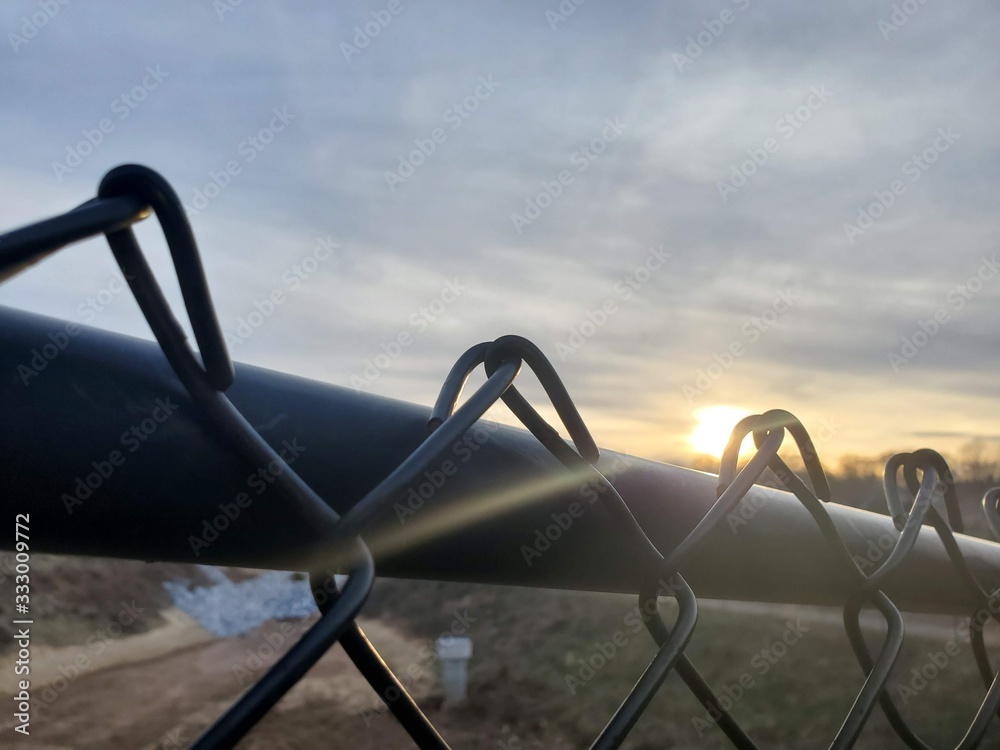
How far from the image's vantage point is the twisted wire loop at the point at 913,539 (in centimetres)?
43

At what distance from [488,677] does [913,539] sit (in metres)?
7.34

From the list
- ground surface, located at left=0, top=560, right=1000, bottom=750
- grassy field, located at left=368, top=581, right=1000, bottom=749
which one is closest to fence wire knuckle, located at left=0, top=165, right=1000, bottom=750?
grassy field, located at left=368, top=581, right=1000, bottom=749

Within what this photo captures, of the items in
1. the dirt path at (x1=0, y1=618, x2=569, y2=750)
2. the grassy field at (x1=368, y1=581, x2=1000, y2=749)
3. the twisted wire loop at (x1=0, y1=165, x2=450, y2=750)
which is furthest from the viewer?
the dirt path at (x1=0, y1=618, x2=569, y2=750)

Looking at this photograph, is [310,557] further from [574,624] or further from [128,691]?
[128,691]

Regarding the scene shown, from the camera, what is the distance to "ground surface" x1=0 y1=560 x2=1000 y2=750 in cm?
502

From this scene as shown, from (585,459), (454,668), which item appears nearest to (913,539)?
(585,459)

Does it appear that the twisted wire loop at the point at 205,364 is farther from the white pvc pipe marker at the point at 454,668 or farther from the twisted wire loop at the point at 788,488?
the white pvc pipe marker at the point at 454,668

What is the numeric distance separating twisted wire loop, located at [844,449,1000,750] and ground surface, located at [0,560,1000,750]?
13.4 feet

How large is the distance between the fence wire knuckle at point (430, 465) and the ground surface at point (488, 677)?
416cm

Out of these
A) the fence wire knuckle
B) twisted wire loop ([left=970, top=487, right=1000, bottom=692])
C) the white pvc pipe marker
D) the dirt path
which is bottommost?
the dirt path

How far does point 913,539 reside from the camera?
44cm

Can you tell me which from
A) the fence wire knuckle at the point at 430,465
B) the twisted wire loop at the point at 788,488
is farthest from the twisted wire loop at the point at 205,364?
the twisted wire loop at the point at 788,488

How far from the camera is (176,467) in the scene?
0.20 m

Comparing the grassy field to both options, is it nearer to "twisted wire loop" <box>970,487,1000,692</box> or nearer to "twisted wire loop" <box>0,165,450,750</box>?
"twisted wire loop" <box>970,487,1000,692</box>
